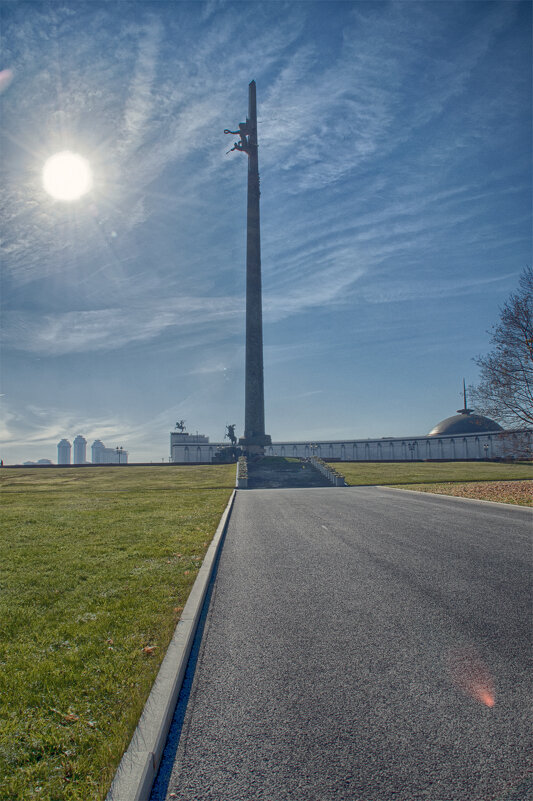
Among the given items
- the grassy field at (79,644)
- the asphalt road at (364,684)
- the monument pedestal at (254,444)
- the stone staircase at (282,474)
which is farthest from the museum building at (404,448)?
the asphalt road at (364,684)

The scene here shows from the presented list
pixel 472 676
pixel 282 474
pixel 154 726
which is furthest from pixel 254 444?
pixel 154 726

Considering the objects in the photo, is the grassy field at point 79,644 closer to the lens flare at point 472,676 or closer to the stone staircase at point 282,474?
the lens flare at point 472,676

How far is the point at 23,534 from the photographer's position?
1115 centimetres

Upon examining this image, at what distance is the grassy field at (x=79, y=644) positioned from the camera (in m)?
2.88

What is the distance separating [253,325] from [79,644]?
2426 inches

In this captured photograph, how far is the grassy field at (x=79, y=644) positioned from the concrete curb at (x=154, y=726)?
7 cm

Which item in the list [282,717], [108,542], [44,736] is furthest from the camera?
[108,542]

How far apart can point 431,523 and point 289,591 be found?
7475mm

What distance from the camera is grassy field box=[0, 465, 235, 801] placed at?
2879 millimetres

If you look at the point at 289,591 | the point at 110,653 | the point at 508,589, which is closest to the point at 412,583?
the point at 508,589

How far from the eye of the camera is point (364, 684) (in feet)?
12.5

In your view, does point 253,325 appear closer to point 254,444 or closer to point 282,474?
point 254,444

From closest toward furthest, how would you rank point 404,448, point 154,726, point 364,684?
point 154,726 < point 364,684 < point 404,448

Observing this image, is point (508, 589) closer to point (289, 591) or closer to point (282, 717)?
point (289, 591)
